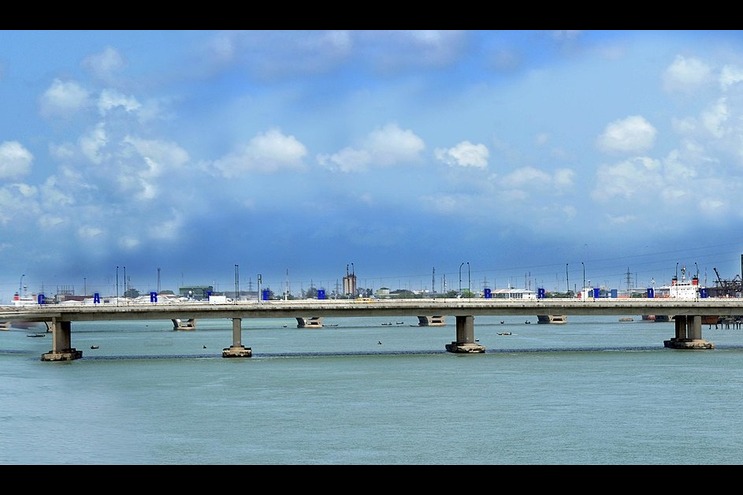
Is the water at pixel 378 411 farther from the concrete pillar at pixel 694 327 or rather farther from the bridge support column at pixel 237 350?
the concrete pillar at pixel 694 327

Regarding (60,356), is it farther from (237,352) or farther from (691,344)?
(691,344)

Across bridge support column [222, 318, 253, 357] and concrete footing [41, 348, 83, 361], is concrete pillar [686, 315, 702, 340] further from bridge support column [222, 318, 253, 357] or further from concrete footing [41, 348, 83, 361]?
concrete footing [41, 348, 83, 361]

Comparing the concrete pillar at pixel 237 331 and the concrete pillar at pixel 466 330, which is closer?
the concrete pillar at pixel 237 331

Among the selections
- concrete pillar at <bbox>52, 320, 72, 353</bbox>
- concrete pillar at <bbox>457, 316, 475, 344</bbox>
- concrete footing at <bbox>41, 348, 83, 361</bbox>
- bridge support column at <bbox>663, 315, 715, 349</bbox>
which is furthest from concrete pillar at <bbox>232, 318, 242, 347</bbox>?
bridge support column at <bbox>663, 315, 715, 349</bbox>

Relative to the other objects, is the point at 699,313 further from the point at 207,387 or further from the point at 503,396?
the point at 207,387

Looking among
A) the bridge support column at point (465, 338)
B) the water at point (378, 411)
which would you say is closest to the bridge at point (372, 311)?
the bridge support column at point (465, 338)

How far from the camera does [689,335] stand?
87.6 meters

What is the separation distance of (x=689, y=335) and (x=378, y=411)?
51.0 m

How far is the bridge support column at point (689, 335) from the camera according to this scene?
8594 cm

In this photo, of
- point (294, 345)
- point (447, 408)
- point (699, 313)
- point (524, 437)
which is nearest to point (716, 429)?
point (524, 437)

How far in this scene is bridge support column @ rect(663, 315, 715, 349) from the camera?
85.9m

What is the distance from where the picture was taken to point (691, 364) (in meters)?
70.2

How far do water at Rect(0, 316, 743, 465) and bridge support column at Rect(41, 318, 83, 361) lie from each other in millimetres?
1950
